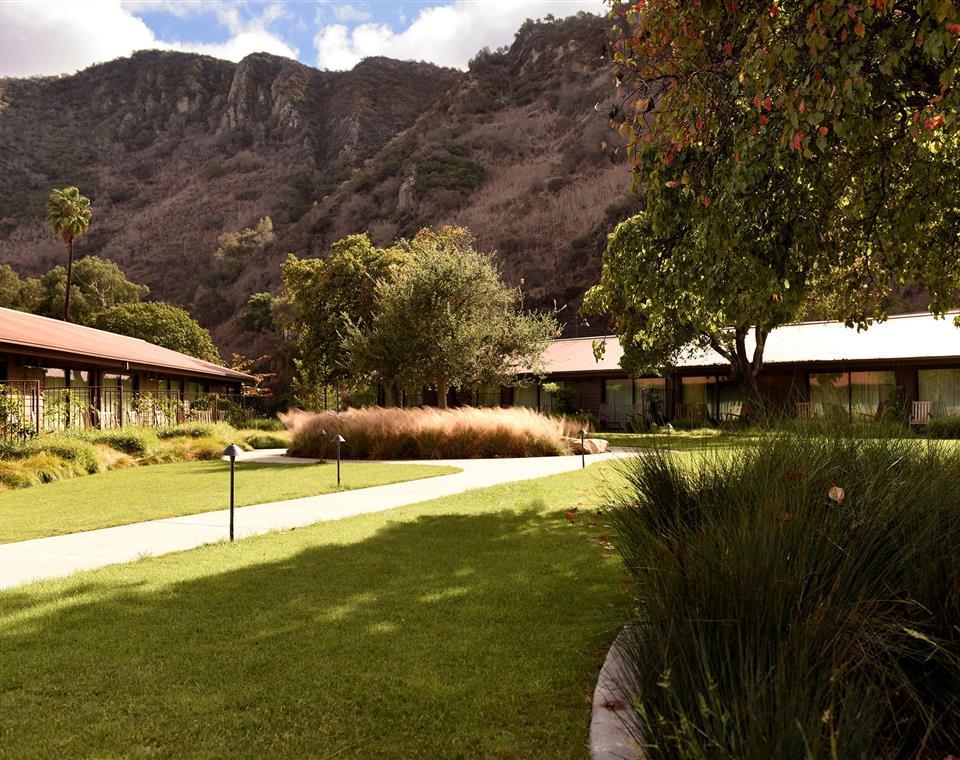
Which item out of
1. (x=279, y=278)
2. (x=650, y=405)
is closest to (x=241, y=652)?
(x=650, y=405)

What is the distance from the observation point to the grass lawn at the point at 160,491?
9992 mm

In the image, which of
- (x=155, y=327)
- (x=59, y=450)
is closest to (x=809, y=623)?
(x=59, y=450)

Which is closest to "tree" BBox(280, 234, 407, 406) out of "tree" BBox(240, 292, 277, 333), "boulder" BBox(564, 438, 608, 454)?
"boulder" BBox(564, 438, 608, 454)

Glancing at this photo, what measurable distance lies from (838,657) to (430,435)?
17.9 m

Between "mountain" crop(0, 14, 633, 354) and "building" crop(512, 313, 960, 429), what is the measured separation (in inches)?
1137

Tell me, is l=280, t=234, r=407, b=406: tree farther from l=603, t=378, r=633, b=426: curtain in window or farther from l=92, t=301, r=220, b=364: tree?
l=92, t=301, r=220, b=364: tree

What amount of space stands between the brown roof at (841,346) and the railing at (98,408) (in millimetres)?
15939

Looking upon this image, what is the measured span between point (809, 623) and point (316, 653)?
296cm

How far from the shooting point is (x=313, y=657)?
14.5ft

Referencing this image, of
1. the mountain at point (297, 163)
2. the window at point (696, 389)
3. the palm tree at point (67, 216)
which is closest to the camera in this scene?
the window at point (696, 389)

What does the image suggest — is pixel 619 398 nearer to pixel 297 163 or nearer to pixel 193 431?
pixel 193 431

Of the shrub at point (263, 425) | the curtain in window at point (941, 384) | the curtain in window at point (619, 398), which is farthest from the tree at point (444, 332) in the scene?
the curtain in window at point (941, 384)

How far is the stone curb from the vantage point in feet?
9.78

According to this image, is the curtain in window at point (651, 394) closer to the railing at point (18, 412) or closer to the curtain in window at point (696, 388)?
the curtain in window at point (696, 388)
